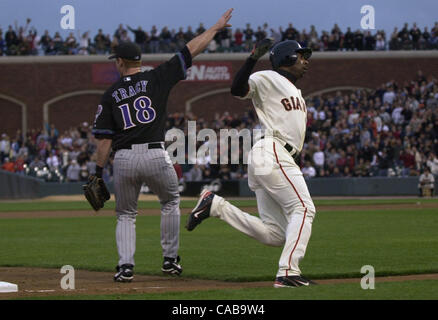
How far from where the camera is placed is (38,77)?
4091 cm

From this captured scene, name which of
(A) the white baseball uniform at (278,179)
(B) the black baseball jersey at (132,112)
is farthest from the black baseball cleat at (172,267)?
(B) the black baseball jersey at (132,112)

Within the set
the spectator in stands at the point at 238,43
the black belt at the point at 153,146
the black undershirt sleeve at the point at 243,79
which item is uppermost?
the spectator in stands at the point at 238,43

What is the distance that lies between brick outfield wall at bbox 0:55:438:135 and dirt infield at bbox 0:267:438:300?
3205 centimetres

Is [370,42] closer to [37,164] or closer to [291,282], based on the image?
[37,164]

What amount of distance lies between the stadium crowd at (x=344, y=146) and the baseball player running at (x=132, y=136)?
67.9 ft

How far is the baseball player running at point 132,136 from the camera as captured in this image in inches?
322

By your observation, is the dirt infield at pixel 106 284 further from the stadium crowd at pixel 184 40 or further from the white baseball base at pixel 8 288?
the stadium crowd at pixel 184 40

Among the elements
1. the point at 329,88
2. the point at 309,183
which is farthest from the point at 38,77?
the point at 309,183

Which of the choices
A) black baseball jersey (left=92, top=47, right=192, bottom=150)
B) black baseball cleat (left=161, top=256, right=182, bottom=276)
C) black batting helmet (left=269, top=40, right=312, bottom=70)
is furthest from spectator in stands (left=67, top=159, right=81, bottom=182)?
black batting helmet (left=269, top=40, right=312, bottom=70)

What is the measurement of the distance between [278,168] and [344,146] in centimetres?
2395

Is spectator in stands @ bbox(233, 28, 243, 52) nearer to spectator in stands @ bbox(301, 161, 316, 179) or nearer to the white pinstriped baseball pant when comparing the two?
spectator in stands @ bbox(301, 161, 316, 179)

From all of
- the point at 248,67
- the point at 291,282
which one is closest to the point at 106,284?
the point at 291,282

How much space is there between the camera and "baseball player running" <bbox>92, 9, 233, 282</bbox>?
8.17 metres
